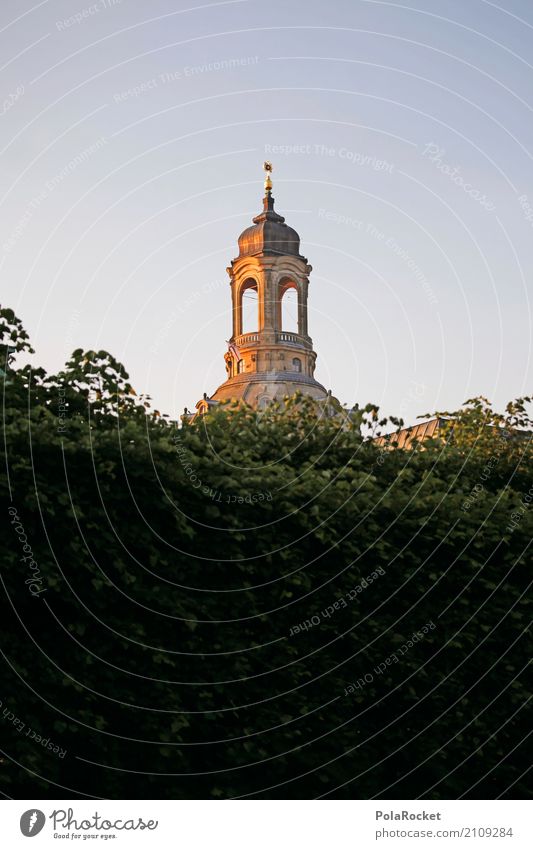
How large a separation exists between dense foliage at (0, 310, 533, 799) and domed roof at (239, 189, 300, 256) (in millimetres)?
90848

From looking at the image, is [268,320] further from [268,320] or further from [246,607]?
[246,607]

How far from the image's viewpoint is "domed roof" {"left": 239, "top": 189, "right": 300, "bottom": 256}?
10575 cm

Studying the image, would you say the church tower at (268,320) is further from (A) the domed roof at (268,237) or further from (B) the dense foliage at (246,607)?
(B) the dense foliage at (246,607)

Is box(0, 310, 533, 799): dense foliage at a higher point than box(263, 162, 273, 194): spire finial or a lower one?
lower

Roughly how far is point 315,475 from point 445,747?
14.1 ft

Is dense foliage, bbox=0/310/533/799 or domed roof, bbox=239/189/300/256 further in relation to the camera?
domed roof, bbox=239/189/300/256

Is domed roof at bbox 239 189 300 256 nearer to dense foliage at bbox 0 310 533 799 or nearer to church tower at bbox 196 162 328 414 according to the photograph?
church tower at bbox 196 162 328 414

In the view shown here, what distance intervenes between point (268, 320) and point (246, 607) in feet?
299

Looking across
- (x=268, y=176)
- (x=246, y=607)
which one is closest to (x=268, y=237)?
(x=268, y=176)

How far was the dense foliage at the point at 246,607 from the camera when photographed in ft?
38.7

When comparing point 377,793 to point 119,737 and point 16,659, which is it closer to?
point 119,737

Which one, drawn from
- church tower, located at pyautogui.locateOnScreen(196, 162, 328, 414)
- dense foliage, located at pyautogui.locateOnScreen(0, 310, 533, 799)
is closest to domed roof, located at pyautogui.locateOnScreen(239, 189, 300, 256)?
church tower, located at pyautogui.locateOnScreen(196, 162, 328, 414)

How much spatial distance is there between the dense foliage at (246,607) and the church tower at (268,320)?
82029 millimetres

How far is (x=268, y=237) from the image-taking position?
106125 millimetres
